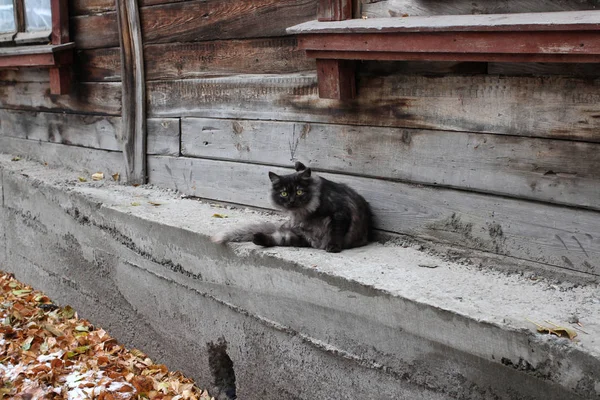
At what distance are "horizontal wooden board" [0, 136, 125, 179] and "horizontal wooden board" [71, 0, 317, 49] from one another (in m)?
1.05

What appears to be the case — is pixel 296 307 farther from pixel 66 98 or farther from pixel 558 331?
pixel 66 98

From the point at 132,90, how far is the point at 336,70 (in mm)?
2594

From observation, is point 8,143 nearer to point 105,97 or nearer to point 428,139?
point 105,97

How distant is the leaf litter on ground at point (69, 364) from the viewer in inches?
179

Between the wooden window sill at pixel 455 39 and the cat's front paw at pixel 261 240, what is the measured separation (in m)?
0.93

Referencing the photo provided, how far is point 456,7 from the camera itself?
3525 millimetres

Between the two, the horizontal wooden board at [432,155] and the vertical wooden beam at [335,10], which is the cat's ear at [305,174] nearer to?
the horizontal wooden board at [432,155]

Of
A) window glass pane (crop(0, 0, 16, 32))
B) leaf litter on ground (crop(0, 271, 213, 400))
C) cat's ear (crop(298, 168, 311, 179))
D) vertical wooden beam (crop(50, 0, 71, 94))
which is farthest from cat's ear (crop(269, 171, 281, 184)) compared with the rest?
window glass pane (crop(0, 0, 16, 32))

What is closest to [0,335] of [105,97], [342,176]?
[105,97]

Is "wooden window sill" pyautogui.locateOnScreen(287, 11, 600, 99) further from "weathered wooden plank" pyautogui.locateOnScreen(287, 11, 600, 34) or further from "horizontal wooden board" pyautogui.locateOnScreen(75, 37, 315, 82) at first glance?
"horizontal wooden board" pyautogui.locateOnScreen(75, 37, 315, 82)

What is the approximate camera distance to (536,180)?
340 cm

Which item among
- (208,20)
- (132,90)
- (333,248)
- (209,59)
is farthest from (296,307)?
(132,90)

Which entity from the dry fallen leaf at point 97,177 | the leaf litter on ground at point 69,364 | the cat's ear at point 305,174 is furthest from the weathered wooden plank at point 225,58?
the leaf litter on ground at point 69,364

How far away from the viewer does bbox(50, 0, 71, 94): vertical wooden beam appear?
6.56 metres
